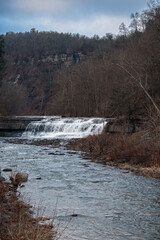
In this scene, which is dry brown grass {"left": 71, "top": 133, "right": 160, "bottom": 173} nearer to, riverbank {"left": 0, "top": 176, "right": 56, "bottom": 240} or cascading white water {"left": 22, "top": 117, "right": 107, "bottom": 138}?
riverbank {"left": 0, "top": 176, "right": 56, "bottom": 240}

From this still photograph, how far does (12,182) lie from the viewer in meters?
9.05

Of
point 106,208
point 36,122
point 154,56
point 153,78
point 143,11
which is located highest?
point 143,11

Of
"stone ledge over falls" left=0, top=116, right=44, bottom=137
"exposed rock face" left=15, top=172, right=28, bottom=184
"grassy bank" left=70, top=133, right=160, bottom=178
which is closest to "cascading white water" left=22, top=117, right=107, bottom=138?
"stone ledge over falls" left=0, top=116, right=44, bottom=137

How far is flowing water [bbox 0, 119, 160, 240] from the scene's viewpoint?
226 inches

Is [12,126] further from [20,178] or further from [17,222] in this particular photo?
[17,222]

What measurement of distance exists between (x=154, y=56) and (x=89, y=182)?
15.2m

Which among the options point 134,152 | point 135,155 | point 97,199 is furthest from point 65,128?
point 97,199

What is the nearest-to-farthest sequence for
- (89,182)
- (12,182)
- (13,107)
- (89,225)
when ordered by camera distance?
(89,225) < (12,182) < (89,182) < (13,107)

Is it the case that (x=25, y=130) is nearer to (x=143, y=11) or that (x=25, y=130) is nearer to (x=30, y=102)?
(x=143, y=11)

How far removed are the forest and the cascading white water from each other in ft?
7.08

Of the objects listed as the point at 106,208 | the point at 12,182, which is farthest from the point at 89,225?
the point at 12,182

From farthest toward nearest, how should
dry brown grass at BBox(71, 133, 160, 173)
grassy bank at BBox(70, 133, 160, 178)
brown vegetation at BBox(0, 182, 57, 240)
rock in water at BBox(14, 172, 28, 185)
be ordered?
dry brown grass at BBox(71, 133, 160, 173)
grassy bank at BBox(70, 133, 160, 178)
rock in water at BBox(14, 172, 28, 185)
brown vegetation at BBox(0, 182, 57, 240)

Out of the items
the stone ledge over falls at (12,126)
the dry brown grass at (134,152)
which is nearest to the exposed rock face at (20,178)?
the dry brown grass at (134,152)

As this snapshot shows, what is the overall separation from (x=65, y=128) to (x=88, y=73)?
1325 cm
